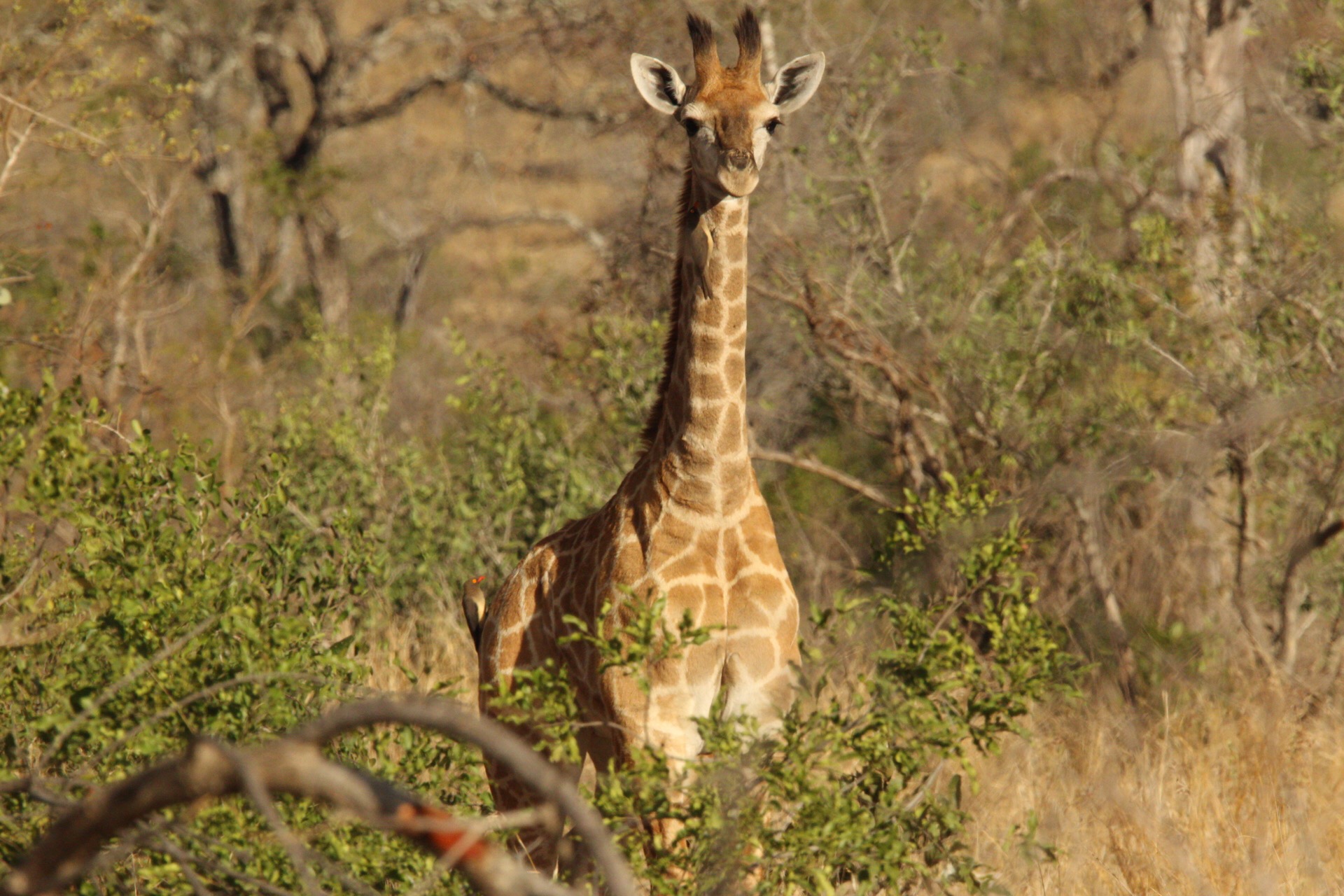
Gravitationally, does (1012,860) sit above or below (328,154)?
below

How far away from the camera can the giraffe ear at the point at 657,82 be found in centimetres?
513

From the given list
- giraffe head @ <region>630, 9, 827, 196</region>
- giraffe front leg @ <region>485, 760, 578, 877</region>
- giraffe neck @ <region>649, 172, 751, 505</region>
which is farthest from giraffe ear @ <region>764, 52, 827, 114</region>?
giraffe front leg @ <region>485, 760, 578, 877</region>

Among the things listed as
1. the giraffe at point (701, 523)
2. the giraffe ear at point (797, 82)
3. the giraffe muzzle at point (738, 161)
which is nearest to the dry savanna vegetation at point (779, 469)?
the giraffe at point (701, 523)

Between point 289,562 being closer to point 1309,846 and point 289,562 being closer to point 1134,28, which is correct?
point 1309,846

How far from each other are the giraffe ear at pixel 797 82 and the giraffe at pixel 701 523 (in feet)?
0.82

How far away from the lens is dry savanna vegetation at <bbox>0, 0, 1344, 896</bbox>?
3.50 meters

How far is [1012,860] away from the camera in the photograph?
4.93 m

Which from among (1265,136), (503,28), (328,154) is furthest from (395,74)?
(1265,136)

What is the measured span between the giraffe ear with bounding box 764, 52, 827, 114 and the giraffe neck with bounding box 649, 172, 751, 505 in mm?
699

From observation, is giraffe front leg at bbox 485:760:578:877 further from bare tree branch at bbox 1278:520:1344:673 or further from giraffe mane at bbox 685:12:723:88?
bare tree branch at bbox 1278:520:1344:673

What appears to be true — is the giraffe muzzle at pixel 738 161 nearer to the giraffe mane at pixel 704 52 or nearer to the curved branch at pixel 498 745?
the giraffe mane at pixel 704 52

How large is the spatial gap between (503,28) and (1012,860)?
970cm

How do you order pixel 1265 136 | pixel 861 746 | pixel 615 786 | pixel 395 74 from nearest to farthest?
pixel 615 786
pixel 861 746
pixel 1265 136
pixel 395 74

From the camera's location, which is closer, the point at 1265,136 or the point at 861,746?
the point at 861,746
